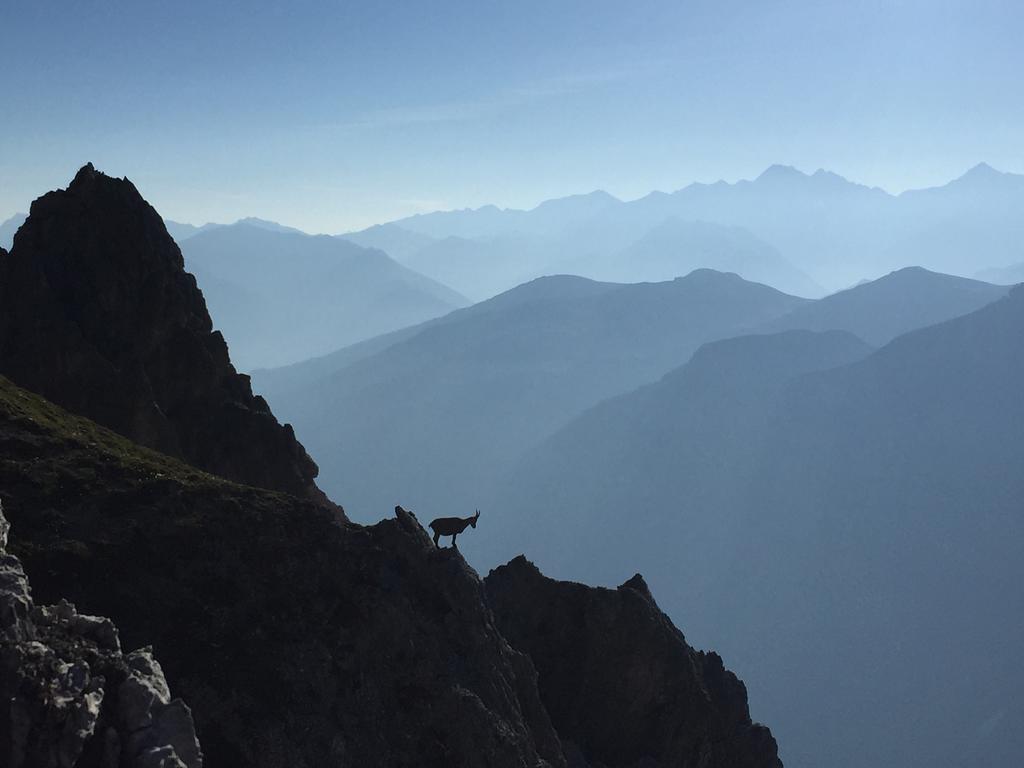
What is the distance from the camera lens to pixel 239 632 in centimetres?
3400

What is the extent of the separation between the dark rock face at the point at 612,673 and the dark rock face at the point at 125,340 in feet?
81.0

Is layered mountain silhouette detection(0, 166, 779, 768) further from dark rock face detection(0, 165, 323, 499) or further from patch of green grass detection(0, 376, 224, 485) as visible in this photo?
dark rock face detection(0, 165, 323, 499)

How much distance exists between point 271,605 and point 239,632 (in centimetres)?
219

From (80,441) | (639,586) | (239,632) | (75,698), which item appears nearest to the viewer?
(75,698)

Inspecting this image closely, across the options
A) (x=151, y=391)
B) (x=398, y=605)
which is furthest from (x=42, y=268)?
(x=398, y=605)

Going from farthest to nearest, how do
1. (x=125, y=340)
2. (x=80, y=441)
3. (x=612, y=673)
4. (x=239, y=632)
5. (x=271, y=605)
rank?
(x=125, y=340), (x=612, y=673), (x=80, y=441), (x=271, y=605), (x=239, y=632)

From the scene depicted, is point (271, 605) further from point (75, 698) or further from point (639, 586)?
point (639, 586)

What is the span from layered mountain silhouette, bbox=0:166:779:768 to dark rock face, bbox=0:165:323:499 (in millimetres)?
675

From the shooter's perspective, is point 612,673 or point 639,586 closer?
point 612,673

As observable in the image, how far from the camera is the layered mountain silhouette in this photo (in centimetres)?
2312

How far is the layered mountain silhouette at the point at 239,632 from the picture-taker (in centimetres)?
2312

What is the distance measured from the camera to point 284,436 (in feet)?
242

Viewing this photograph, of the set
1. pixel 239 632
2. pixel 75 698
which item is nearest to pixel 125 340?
pixel 239 632

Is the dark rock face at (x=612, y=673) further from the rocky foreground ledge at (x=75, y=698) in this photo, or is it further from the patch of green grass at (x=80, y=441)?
the rocky foreground ledge at (x=75, y=698)
